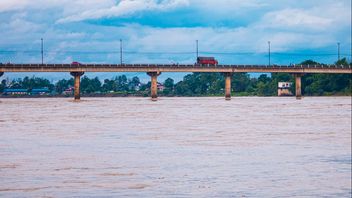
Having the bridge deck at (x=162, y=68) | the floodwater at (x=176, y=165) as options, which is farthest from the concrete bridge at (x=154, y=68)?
the floodwater at (x=176, y=165)

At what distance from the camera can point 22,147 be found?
125 ft

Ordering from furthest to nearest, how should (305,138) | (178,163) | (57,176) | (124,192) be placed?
(305,138) → (178,163) → (57,176) → (124,192)

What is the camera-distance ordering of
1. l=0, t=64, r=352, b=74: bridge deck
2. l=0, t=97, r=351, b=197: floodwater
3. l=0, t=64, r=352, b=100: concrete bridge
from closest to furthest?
l=0, t=97, r=351, b=197: floodwater → l=0, t=64, r=352, b=74: bridge deck → l=0, t=64, r=352, b=100: concrete bridge

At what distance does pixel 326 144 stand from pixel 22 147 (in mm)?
15053

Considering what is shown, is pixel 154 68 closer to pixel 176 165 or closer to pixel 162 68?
pixel 162 68

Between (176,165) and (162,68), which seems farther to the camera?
(162,68)

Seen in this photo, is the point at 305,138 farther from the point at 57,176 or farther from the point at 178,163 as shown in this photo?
the point at 57,176

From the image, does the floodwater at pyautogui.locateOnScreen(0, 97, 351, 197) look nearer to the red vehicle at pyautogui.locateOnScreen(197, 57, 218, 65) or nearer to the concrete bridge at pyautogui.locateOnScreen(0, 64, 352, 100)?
the concrete bridge at pyautogui.locateOnScreen(0, 64, 352, 100)

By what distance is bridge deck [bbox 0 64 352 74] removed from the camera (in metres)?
156

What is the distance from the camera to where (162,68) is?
168500 millimetres

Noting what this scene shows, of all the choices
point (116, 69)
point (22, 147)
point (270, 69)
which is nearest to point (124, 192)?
point (22, 147)

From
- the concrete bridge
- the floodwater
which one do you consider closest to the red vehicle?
the concrete bridge

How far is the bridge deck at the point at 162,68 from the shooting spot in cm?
15612

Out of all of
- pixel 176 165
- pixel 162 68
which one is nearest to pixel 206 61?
pixel 162 68
